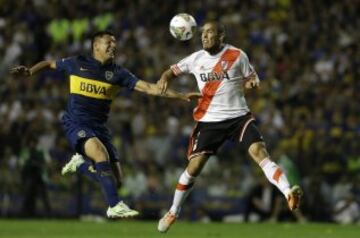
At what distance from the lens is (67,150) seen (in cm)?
2195

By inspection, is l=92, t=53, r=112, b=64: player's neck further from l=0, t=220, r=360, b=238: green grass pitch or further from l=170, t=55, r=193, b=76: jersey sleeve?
l=0, t=220, r=360, b=238: green grass pitch

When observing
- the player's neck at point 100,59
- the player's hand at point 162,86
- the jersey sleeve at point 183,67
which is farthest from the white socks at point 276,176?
the player's neck at point 100,59

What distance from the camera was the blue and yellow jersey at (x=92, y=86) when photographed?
14055 millimetres

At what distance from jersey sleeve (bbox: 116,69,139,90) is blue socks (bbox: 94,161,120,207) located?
111cm

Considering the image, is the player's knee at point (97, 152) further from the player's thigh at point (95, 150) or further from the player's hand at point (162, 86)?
the player's hand at point (162, 86)

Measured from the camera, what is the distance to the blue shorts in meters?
13.9

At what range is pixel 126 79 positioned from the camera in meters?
13.9

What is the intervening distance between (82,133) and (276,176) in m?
2.72

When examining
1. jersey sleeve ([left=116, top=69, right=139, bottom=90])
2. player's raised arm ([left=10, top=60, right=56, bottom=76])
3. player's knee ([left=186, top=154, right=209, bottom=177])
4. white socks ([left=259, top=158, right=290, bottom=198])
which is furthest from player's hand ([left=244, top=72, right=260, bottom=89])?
player's raised arm ([left=10, top=60, right=56, bottom=76])

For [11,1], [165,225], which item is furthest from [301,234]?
[11,1]

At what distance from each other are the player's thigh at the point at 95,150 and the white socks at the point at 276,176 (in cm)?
212

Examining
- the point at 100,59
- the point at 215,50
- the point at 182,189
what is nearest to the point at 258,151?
the point at 182,189

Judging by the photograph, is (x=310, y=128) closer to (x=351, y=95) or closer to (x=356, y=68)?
(x=351, y=95)

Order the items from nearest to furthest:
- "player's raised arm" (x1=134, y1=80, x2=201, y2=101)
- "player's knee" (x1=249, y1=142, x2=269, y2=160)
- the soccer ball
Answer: "player's raised arm" (x1=134, y1=80, x2=201, y2=101)
"player's knee" (x1=249, y1=142, x2=269, y2=160)
the soccer ball
